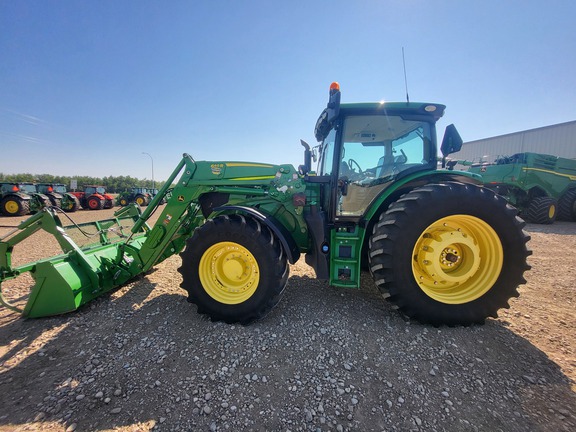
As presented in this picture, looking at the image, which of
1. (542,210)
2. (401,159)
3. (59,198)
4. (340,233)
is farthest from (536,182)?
(59,198)

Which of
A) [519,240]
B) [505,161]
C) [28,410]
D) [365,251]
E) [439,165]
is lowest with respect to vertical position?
[28,410]

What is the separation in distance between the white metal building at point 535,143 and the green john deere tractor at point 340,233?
15448 millimetres

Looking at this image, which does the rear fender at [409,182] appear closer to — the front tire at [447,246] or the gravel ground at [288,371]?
the front tire at [447,246]

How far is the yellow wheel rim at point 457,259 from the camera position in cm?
257

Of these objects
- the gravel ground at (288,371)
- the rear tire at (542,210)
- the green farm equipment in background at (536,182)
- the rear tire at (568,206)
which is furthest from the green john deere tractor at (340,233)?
the rear tire at (568,206)

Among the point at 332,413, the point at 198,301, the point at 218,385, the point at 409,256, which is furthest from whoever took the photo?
the point at 198,301

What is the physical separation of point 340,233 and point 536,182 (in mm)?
11418

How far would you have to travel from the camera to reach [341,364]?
2.10 metres

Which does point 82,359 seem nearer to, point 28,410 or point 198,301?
point 28,410

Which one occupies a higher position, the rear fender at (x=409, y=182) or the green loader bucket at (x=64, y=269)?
the rear fender at (x=409, y=182)

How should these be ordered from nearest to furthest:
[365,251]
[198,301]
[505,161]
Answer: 1. [198,301]
2. [365,251]
3. [505,161]

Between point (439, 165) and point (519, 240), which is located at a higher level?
point (439, 165)

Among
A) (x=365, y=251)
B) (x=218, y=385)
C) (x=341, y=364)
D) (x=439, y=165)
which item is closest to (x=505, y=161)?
(x=439, y=165)

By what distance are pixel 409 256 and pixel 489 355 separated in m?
1.05
